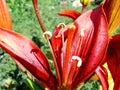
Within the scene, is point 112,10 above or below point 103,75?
above

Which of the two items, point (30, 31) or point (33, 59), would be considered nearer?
point (33, 59)

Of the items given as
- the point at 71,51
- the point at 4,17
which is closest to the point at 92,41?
the point at 71,51

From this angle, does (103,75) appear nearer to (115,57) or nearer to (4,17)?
(115,57)

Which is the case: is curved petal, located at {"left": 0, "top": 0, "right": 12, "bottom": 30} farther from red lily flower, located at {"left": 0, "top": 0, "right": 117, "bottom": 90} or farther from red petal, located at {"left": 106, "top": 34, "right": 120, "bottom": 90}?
red petal, located at {"left": 106, "top": 34, "right": 120, "bottom": 90}

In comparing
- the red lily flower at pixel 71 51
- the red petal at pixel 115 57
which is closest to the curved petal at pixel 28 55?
the red lily flower at pixel 71 51

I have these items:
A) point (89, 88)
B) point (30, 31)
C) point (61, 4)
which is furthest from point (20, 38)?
point (61, 4)

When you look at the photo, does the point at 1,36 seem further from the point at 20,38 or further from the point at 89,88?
the point at 89,88

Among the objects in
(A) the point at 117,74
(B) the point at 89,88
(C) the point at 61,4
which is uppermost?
(A) the point at 117,74
